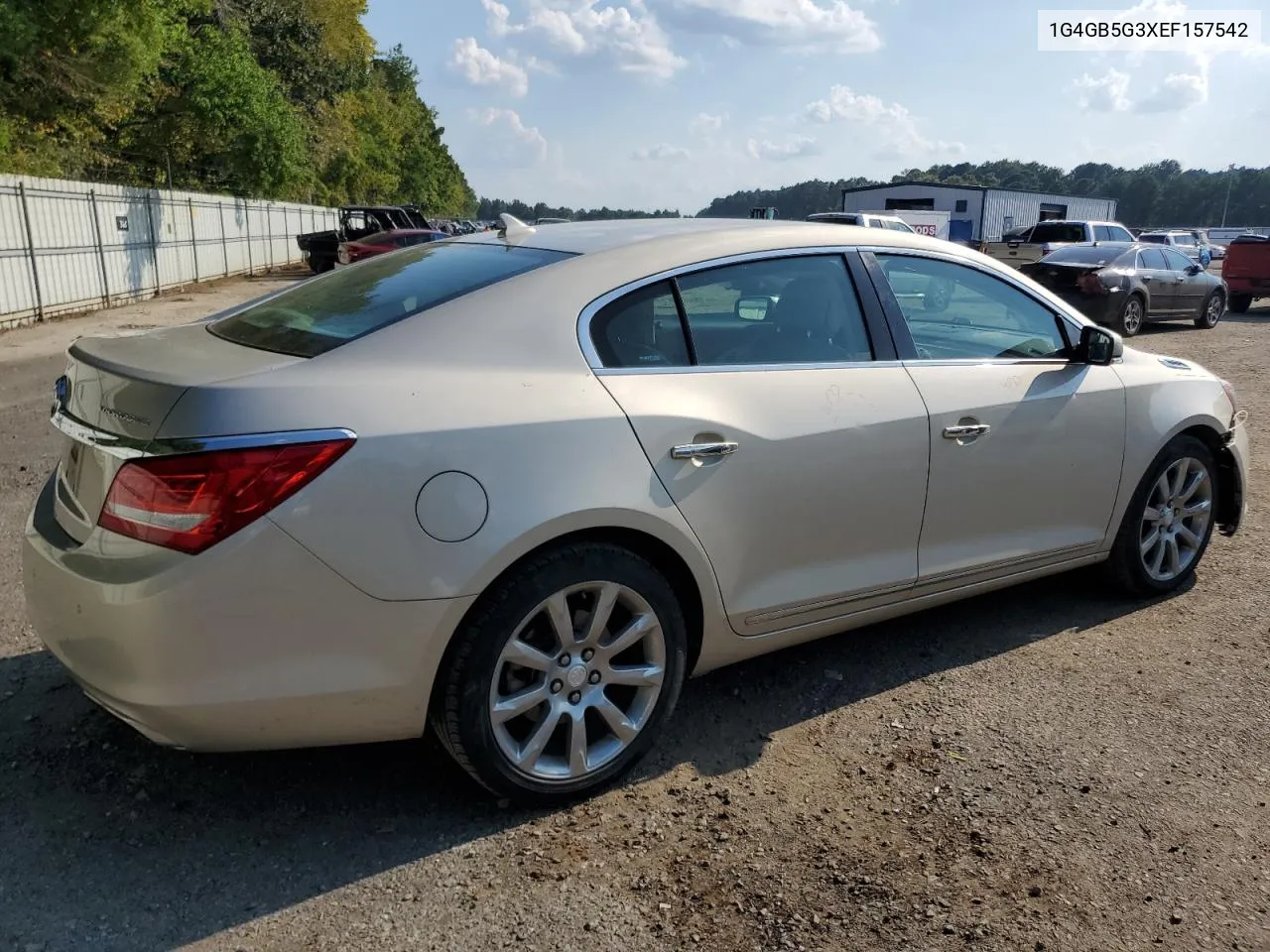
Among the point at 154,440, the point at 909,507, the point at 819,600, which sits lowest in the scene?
the point at 819,600

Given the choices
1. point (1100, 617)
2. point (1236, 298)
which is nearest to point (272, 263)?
point (1236, 298)

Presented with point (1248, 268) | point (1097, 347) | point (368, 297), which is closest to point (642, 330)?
point (368, 297)

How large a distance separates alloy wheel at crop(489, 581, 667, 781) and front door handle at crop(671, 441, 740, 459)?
1.38 feet

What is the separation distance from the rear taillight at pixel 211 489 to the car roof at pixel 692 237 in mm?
1248

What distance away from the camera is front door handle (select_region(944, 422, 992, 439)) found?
12.1ft

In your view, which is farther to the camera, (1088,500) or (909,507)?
(1088,500)

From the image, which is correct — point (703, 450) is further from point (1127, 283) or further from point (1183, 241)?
point (1183, 241)

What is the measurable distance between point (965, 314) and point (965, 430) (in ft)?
2.04

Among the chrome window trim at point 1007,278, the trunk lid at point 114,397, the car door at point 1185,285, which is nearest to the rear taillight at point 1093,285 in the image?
the car door at point 1185,285

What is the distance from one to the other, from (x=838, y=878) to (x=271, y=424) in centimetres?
186

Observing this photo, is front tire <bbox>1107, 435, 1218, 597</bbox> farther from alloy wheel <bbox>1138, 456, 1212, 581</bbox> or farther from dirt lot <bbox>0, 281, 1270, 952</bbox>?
dirt lot <bbox>0, 281, 1270, 952</bbox>

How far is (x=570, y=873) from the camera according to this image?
2.75 metres

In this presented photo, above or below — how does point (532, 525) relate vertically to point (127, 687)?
above

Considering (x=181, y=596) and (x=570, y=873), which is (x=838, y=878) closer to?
(x=570, y=873)
